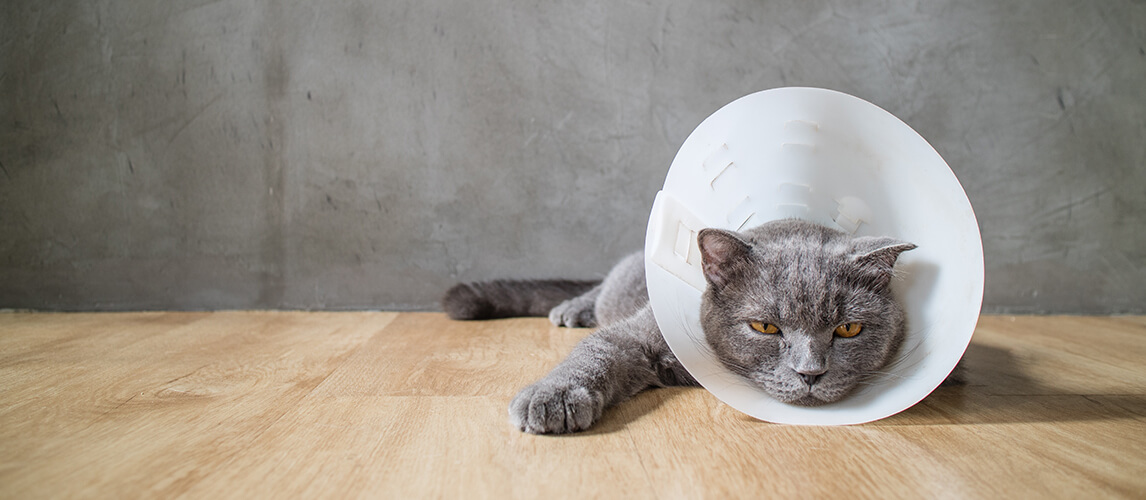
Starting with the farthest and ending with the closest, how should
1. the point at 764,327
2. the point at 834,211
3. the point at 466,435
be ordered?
the point at 834,211
the point at 764,327
the point at 466,435

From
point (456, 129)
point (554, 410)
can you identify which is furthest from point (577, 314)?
point (554, 410)

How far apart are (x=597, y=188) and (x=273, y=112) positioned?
44.8 inches

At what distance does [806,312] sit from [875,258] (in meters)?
0.14

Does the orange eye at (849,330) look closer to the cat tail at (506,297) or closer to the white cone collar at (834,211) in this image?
the white cone collar at (834,211)

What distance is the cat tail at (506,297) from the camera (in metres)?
2.16

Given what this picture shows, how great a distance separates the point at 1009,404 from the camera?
1277mm

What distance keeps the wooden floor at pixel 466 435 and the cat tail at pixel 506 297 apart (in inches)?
17.2

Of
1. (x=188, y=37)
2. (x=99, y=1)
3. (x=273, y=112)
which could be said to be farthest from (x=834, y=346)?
(x=99, y=1)

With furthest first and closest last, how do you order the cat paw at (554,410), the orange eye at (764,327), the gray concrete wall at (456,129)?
the gray concrete wall at (456,129)
the orange eye at (764,327)
the cat paw at (554,410)

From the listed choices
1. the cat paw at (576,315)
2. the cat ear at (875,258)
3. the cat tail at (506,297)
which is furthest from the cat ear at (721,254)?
the cat tail at (506,297)

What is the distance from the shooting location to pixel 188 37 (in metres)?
2.27

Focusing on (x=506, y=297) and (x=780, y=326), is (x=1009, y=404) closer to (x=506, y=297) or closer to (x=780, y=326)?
(x=780, y=326)

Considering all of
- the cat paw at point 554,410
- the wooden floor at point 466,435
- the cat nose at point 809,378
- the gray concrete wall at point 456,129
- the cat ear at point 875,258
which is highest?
the gray concrete wall at point 456,129

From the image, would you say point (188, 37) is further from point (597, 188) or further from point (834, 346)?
point (834, 346)
